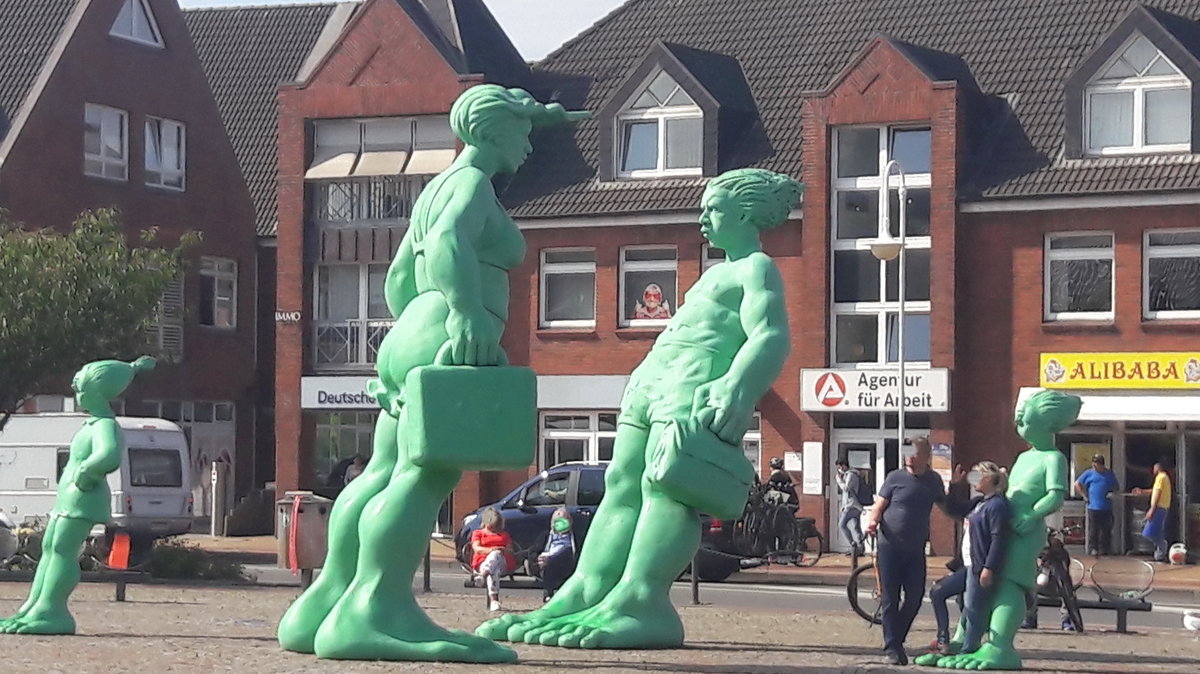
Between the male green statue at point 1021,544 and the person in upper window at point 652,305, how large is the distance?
86.5 ft

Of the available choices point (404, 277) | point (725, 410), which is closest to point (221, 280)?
point (404, 277)

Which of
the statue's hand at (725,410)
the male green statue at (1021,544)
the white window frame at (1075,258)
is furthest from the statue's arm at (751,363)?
the white window frame at (1075,258)

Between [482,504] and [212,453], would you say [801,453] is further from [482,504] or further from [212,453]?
[212,453]

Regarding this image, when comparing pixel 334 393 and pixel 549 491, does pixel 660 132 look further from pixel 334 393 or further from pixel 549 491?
pixel 549 491

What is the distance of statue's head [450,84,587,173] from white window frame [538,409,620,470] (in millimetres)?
27662

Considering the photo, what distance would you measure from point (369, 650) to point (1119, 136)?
2676 centimetres

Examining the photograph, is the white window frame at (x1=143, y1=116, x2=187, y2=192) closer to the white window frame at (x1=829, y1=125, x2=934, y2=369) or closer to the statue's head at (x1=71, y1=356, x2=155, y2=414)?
the white window frame at (x1=829, y1=125, x2=934, y2=369)

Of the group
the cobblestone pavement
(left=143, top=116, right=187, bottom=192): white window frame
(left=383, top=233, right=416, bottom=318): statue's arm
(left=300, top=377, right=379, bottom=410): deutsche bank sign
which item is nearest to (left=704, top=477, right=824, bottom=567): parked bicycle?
the cobblestone pavement

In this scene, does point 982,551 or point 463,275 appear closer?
point 463,275

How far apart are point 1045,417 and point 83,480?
19.1ft

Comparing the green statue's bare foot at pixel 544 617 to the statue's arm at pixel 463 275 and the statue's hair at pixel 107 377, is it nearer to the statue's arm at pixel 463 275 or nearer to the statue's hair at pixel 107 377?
the statue's arm at pixel 463 275

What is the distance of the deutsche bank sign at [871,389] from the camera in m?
37.0

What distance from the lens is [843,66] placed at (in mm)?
39250

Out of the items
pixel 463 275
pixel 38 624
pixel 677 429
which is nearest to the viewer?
pixel 463 275
